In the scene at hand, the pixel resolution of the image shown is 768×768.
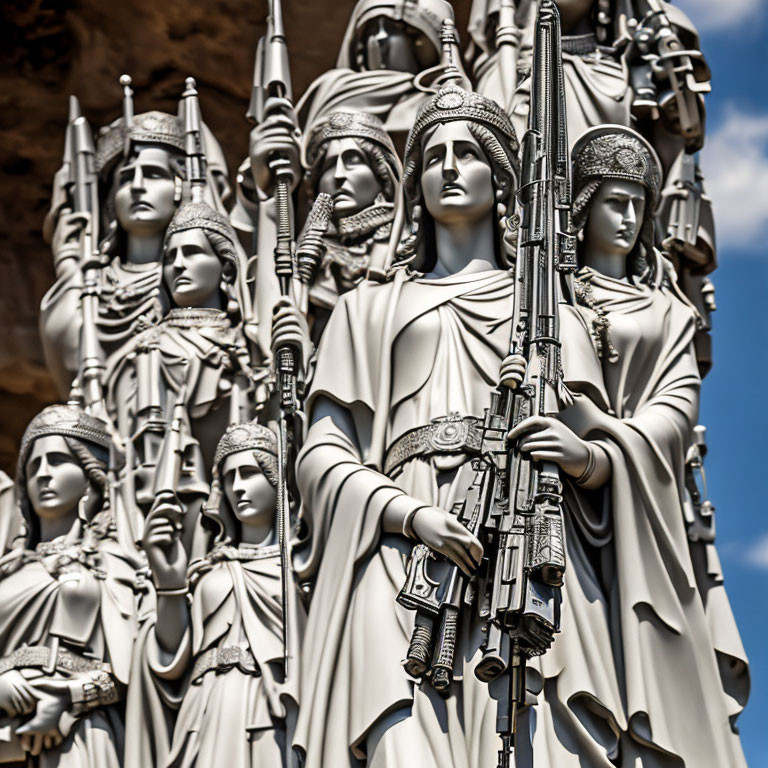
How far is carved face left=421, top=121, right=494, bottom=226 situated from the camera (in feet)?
23.6

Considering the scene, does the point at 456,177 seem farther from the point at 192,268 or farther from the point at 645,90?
the point at 192,268

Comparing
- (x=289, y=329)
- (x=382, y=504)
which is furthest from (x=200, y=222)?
(x=382, y=504)

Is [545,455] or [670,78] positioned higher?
[670,78]

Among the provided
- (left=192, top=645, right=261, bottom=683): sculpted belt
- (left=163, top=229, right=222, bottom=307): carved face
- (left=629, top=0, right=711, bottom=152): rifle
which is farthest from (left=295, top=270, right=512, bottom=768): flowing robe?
(left=163, top=229, right=222, bottom=307): carved face

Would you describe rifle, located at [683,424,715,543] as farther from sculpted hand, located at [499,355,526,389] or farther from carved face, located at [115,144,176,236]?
carved face, located at [115,144,176,236]

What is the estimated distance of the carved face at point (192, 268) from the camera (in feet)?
28.5

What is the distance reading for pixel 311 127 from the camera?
854cm

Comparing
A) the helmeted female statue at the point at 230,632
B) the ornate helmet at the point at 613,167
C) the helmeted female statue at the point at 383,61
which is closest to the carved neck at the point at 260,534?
the helmeted female statue at the point at 230,632

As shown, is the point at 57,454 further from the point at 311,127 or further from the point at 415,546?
the point at 415,546

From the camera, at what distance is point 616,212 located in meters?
7.38

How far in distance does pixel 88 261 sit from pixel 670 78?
8.05 ft

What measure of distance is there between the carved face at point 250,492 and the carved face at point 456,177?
1110mm

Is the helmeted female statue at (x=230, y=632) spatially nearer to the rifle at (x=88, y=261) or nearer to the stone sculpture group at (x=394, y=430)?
the stone sculpture group at (x=394, y=430)

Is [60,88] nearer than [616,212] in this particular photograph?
No
